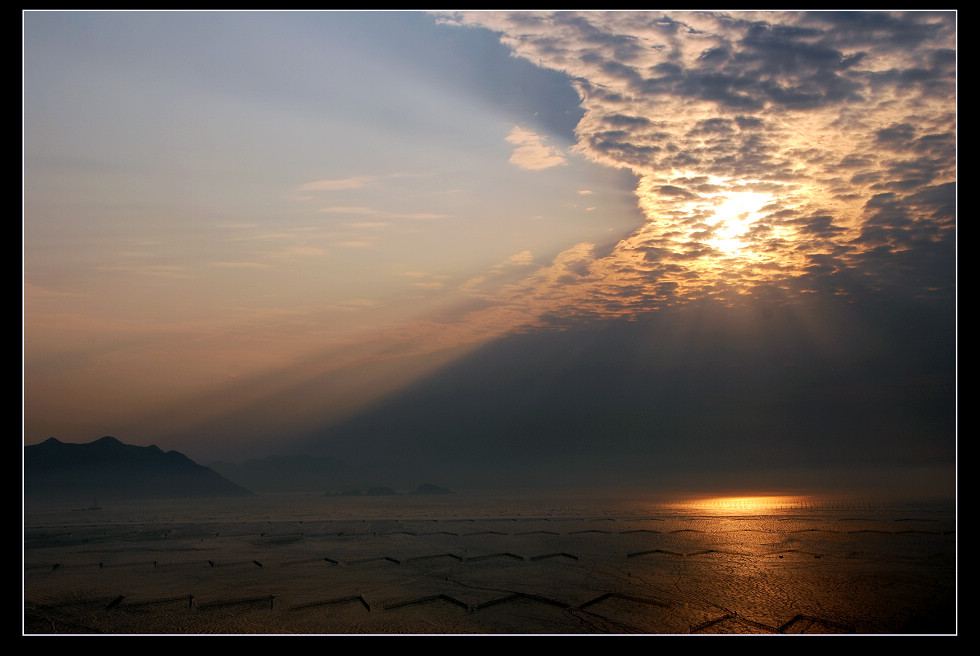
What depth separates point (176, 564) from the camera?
1601 inches

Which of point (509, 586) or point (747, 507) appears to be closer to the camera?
point (509, 586)

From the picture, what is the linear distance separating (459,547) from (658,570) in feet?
61.0

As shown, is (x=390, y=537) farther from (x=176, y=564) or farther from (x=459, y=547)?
(x=176, y=564)

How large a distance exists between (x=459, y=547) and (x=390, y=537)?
13.2 meters

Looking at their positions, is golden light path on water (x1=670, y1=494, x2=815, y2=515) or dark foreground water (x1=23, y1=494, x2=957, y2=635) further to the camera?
golden light path on water (x1=670, y1=494, x2=815, y2=515)

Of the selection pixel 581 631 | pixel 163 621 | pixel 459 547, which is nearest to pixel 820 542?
pixel 459 547

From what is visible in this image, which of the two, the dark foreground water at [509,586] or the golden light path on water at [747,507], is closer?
the dark foreground water at [509,586]
